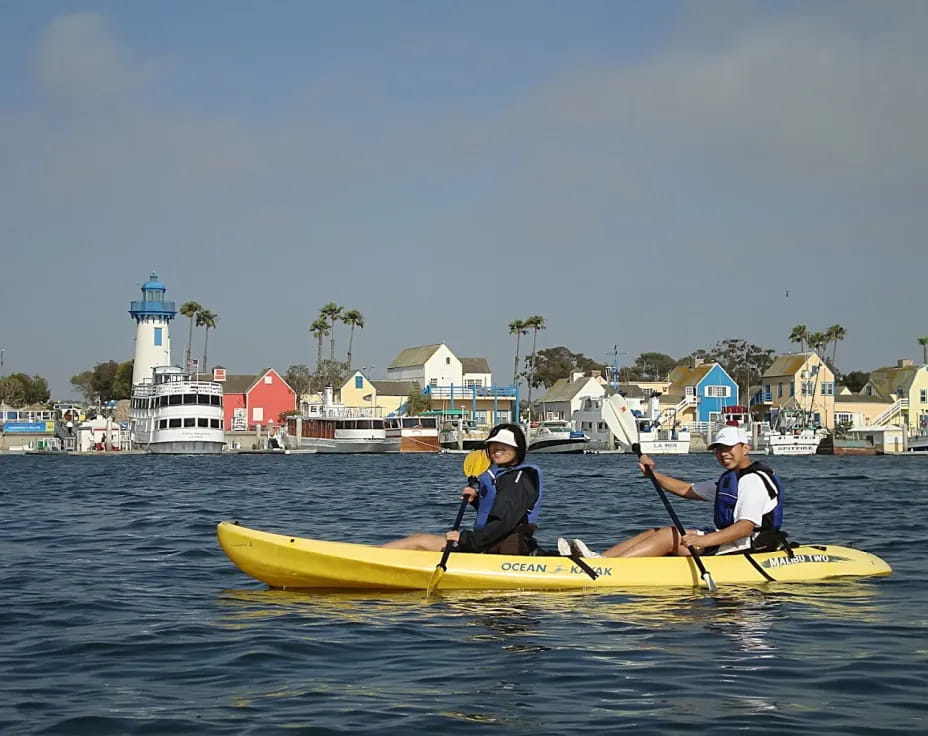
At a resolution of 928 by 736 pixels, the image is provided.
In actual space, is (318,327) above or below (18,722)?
above

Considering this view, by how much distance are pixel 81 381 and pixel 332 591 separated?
114537mm

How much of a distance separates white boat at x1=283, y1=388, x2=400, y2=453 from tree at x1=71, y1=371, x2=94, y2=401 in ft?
141

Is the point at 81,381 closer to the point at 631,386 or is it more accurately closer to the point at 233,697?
the point at 631,386

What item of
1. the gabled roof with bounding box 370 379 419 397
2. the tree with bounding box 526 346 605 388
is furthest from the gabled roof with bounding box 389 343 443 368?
the tree with bounding box 526 346 605 388

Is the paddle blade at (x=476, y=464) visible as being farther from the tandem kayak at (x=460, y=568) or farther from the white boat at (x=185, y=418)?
the white boat at (x=185, y=418)

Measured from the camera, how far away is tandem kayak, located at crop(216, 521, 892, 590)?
36.4ft

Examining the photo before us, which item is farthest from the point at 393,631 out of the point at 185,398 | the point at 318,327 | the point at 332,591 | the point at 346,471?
the point at 318,327

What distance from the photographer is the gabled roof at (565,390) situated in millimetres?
97812

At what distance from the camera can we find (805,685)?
307 inches

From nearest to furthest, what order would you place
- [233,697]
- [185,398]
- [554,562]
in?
[233,697] < [554,562] < [185,398]

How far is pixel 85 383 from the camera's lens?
118 metres

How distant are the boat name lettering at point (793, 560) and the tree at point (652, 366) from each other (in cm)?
11970

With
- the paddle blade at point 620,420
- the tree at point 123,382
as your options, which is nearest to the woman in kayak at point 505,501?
the paddle blade at point 620,420

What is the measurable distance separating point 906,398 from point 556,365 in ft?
130
